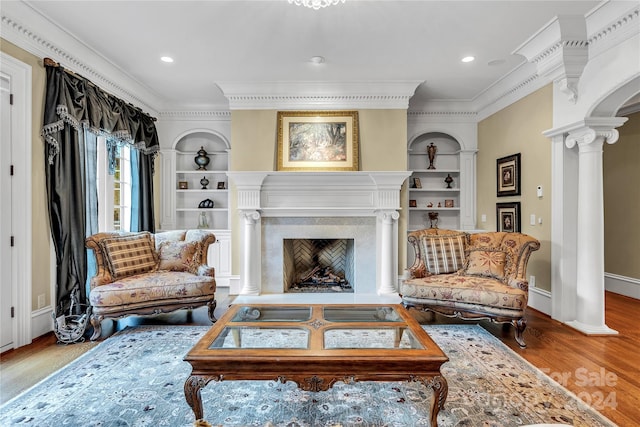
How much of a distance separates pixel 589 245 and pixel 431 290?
1.56m

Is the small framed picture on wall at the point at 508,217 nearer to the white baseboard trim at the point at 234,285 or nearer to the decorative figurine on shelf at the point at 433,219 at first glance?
the decorative figurine on shelf at the point at 433,219

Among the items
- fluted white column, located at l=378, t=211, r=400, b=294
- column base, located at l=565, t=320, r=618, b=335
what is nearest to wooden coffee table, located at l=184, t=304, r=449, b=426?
column base, located at l=565, t=320, r=618, b=335

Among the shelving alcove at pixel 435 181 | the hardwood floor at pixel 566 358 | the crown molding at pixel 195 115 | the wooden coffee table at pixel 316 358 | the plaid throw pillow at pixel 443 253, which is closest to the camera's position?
the wooden coffee table at pixel 316 358

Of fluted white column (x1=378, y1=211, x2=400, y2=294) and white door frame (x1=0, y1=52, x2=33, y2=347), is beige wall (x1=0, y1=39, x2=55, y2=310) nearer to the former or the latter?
white door frame (x1=0, y1=52, x2=33, y2=347)

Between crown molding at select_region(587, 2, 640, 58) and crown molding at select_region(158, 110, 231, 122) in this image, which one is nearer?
crown molding at select_region(587, 2, 640, 58)

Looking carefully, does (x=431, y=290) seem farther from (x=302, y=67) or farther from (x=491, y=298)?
(x=302, y=67)

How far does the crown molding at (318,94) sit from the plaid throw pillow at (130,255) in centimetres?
212

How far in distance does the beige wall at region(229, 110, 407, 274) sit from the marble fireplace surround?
248 millimetres

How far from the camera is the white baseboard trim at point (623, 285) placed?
4332mm

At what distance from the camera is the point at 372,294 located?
4344 mm

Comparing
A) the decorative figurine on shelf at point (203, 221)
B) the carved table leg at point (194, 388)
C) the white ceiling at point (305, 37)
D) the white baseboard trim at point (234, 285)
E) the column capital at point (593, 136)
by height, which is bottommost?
the white baseboard trim at point (234, 285)

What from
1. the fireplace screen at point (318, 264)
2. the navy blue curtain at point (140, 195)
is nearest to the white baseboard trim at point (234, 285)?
the fireplace screen at point (318, 264)

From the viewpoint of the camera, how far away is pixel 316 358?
1587 mm

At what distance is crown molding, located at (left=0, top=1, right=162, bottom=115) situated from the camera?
2.60m
